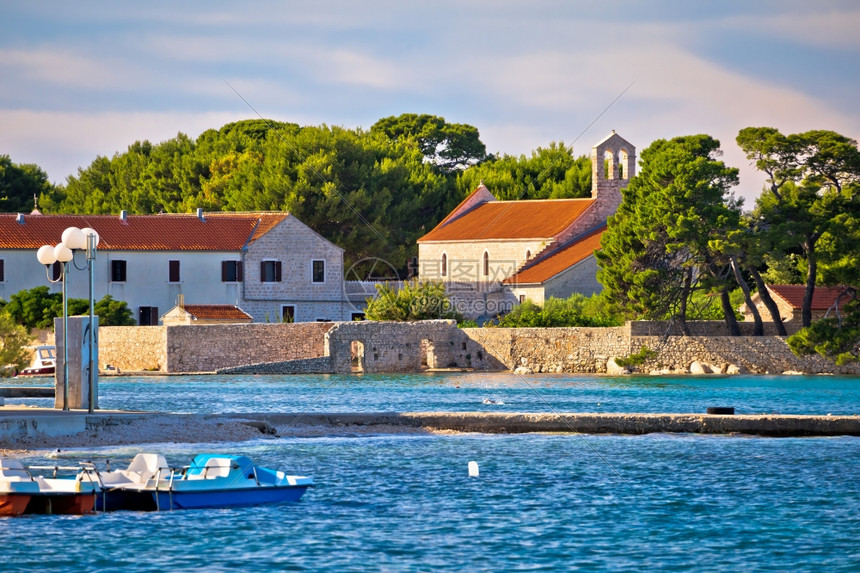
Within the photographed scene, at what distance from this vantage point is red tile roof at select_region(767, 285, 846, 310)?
49.4 m

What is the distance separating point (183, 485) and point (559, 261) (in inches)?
1633

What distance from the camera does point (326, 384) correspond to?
Result: 145 feet

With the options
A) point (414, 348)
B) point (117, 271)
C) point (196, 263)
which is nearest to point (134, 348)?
point (117, 271)

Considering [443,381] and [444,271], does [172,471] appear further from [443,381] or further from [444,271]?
[444,271]

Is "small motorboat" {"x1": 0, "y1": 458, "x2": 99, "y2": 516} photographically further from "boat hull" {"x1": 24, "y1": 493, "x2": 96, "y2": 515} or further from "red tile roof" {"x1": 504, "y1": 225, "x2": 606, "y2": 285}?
"red tile roof" {"x1": 504, "y1": 225, "x2": 606, "y2": 285}

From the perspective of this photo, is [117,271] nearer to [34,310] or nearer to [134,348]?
[34,310]

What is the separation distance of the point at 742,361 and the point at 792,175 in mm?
6884

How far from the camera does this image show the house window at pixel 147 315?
56094mm

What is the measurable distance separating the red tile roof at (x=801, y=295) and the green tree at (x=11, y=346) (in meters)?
28.3

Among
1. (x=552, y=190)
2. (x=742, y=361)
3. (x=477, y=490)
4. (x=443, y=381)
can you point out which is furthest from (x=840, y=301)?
(x=477, y=490)

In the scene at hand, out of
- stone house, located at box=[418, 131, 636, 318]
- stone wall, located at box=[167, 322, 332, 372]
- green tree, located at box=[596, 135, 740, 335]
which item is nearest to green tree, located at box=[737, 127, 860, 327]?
green tree, located at box=[596, 135, 740, 335]

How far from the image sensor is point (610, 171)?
205 feet

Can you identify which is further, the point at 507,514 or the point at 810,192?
the point at 810,192

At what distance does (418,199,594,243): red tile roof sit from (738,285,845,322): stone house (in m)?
13.2
